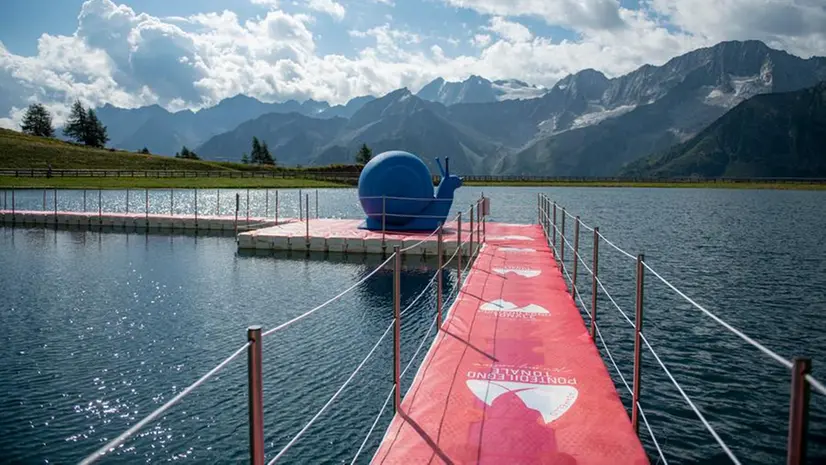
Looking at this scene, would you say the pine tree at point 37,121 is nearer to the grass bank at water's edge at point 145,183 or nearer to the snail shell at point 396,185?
the grass bank at water's edge at point 145,183

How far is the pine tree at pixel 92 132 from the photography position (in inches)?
4899

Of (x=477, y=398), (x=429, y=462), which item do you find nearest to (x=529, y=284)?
(x=477, y=398)

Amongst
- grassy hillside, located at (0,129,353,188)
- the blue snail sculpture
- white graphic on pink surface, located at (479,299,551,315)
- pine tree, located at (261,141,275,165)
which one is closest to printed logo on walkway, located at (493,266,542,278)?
white graphic on pink surface, located at (479,299,551,315)

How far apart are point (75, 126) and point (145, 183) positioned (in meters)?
70.9

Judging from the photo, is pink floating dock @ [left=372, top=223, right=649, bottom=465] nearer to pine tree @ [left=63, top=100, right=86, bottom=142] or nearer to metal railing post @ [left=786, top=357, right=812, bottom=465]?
metal railing post @ [left=786, top=357, right=812, bottom=465]

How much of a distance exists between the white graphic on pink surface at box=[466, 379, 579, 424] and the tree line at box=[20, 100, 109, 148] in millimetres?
136338

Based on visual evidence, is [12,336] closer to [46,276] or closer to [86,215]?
[46,276]

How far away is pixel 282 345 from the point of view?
10969 millimetres

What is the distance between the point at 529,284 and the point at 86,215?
27.9 metres

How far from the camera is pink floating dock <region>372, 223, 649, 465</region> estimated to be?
549 centimetres

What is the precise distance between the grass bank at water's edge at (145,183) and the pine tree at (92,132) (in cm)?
6182

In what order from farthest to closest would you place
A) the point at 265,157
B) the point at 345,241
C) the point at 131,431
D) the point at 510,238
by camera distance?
the point at 265,157 < the point at 510,238 < the point at 345,241 < the point at 131,431

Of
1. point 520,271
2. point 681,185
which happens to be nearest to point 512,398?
point 520,271

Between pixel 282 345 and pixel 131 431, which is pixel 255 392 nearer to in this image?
pixel 131 431
